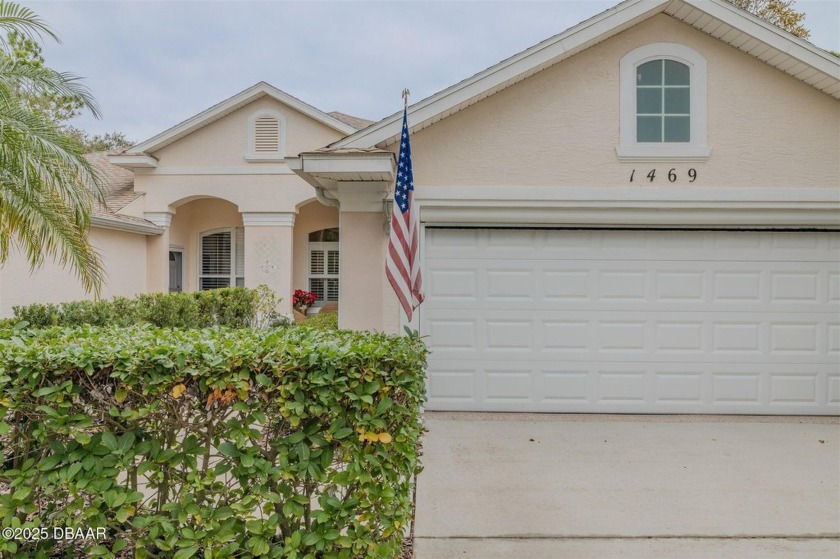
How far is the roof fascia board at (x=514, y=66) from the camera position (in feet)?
21.5

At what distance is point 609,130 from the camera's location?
22.4 feet

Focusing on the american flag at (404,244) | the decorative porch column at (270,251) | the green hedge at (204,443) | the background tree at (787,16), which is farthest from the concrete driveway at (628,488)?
the background tree at (787,16)

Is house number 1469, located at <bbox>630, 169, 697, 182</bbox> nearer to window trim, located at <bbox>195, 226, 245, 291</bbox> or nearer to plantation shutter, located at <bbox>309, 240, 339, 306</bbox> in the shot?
plantation shutter, located at <bbox>309, 240, 339, 306</bbox>

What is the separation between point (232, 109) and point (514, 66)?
35.1 feet

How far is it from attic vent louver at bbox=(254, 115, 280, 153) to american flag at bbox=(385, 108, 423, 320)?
34.2 feet

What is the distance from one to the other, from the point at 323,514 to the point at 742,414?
6083 millimetres

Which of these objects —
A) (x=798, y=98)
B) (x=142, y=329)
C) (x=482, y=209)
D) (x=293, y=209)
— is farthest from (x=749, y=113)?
(x=293, y=209)

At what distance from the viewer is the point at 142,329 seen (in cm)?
393

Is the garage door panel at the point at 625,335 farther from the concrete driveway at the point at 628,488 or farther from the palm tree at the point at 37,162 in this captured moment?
the palm tree at the point at 37,162

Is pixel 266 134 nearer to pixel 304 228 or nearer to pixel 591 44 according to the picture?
pixel 304 228

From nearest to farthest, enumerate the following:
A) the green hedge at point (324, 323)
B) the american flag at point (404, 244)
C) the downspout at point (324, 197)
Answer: the american flag at point (404, 244), the downspout at point (324, 197), the green hedge at point (324, 323)

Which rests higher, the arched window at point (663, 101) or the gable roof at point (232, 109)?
the gable roof at point (232, 109)

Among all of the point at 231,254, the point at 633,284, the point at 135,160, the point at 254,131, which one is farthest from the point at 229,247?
the point at 633,284

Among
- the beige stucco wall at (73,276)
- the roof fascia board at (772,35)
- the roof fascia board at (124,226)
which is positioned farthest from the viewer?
the roof fascia board at (124,226)
